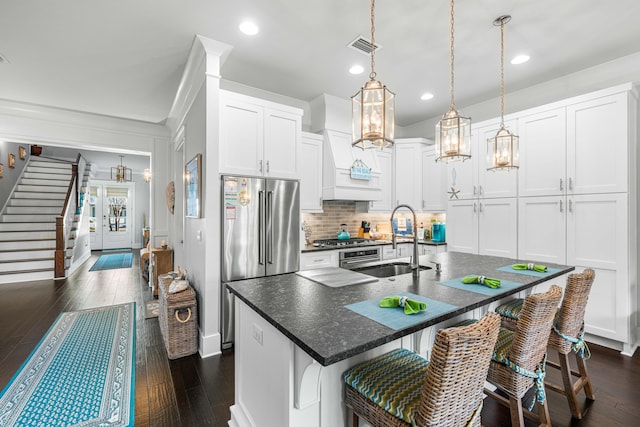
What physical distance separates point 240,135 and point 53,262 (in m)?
5.86

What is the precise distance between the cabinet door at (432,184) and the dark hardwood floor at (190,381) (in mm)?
2368

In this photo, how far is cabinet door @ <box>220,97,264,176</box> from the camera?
113 inches

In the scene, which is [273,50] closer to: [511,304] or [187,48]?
[187,48]

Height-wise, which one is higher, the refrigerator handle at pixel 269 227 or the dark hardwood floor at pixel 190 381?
the refrigerator handle at pixel 269 227

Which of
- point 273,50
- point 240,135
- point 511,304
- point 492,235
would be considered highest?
point 273,50

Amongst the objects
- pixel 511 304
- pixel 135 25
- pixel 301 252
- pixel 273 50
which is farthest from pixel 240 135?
pixel 511 304

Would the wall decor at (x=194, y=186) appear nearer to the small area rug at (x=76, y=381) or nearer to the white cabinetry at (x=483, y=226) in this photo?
the small area rug at (x=76, y=381)

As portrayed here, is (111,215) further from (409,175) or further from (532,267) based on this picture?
(532,267)

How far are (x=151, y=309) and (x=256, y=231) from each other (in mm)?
2285

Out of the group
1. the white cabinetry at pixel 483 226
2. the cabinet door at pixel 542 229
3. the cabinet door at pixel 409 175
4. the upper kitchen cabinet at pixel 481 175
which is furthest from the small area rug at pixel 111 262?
the cabinet door at pixel 542 229

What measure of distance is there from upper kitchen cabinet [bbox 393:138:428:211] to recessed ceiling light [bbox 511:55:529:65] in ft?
5.63

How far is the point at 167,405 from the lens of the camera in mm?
2037

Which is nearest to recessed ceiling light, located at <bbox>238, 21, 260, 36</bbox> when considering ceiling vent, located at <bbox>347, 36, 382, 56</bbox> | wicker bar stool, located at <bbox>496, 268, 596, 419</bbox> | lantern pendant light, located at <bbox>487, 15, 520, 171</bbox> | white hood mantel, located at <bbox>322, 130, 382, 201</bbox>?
ceiling vent, located at <bbox>347, 36, 382, 56</bbox>

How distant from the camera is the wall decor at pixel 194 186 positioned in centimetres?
295
